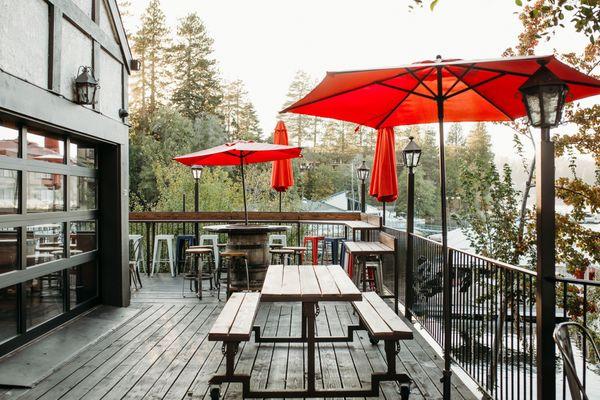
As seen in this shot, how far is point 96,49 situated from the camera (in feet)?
18.4

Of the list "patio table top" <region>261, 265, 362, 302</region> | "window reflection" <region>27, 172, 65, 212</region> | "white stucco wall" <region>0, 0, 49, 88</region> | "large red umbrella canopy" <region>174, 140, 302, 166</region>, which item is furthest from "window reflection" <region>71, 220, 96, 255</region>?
"patio table top" <region>261, 265, 362, 302</region>

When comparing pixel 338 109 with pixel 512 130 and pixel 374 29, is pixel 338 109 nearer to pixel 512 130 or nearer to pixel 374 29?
pixel 512 130

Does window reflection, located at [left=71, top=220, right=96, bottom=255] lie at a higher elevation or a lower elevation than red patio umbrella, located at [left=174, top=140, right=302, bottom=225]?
lower

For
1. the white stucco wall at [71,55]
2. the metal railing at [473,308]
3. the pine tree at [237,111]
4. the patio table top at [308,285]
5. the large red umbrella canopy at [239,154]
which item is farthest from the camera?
the pine tree at [237,111]

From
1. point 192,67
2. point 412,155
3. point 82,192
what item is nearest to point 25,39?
point 82,192

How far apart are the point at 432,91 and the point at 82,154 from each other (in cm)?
410

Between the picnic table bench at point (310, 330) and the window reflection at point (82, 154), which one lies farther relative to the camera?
the window reflection at point (82, 154)

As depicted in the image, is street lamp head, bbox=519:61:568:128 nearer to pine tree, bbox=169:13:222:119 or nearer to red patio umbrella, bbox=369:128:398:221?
red patio umbrella, bbox=369:128:398:221

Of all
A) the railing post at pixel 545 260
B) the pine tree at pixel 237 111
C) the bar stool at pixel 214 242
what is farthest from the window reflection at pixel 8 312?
the pine tree at pixel 237 111

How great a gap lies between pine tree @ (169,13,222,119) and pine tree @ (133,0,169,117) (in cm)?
92

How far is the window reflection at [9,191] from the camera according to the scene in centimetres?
414

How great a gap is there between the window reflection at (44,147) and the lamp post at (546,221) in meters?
4.24

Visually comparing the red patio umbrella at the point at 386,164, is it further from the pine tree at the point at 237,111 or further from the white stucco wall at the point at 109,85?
the pine tree at the point at 237,111

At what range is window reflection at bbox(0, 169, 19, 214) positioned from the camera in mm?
4141
